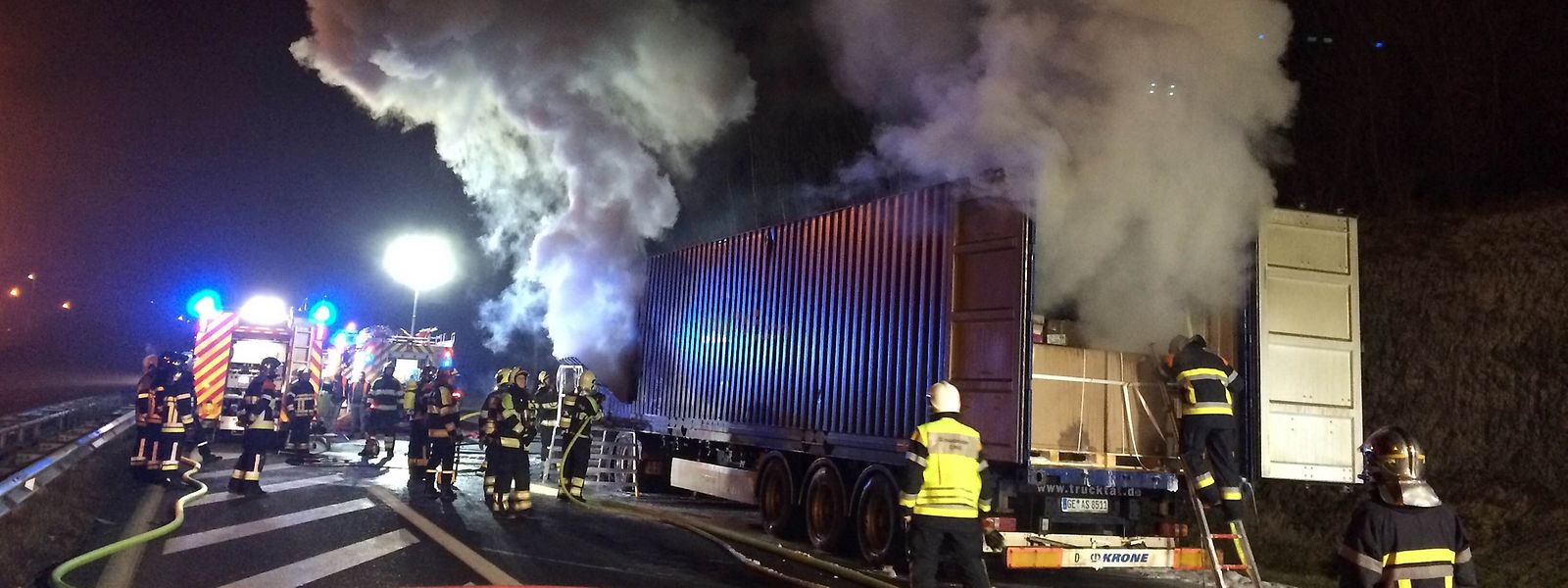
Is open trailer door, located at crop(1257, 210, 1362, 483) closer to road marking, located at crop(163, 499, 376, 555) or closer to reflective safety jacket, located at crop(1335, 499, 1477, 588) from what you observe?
reflective safety jacket, located at crop(1335, 499, 1477, 588)

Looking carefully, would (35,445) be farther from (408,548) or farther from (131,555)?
(408,548)

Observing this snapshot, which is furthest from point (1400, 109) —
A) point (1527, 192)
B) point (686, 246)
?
point (686, 246)

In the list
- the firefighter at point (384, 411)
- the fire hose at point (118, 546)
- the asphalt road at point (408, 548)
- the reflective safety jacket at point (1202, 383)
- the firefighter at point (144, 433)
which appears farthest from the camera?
the firefighter at point (384, 411)

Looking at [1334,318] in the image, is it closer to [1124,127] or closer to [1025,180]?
[1124,127]

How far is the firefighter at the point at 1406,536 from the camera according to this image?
3080 millimetres

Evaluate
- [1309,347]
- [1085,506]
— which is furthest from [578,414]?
[1309,347]

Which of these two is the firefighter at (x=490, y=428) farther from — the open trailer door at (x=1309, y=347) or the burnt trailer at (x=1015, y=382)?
the open trailer door at (x=1309, y=347)

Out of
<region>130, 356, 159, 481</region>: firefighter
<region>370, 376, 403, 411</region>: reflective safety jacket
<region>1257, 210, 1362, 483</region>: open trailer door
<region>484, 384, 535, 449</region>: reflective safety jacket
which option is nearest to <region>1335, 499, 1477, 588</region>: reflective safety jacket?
<region>1257, 210, 1362, 483</region>: open trailer door

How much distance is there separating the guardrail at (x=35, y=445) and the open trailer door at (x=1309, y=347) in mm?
8722

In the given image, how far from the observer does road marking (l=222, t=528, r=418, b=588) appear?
603 centimetres

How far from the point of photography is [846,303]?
8859 mm

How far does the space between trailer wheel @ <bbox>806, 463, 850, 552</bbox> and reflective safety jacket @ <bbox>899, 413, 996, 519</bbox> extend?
330 centimetres

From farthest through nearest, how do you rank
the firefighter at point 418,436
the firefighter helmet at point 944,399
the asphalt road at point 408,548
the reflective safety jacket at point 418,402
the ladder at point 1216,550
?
the reflective safety jacket at point 418,402, the firefighter at point 418,436, the asphalt road at point 408,548, the ladder at point 1216,550, the firefighter helmet at point 944,399

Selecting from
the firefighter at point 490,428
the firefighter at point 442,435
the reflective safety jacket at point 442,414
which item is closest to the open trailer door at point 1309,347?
the firefighter at point 490,428
